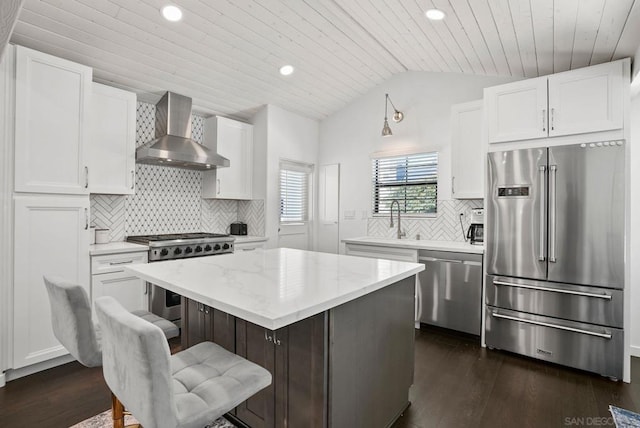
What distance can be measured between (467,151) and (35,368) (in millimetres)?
4462

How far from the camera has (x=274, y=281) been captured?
1.66 metres

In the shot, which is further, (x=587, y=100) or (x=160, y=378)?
(x=587, y=100)

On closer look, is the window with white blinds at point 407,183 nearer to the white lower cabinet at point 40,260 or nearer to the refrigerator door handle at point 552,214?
the refrigerator door handle at point 552,214

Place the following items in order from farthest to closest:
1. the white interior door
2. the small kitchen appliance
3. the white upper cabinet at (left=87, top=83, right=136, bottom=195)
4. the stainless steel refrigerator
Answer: the white interior door < the small kitchen appliance < the white upper cabinet at (left=87, top=83, right=136, bottom=195) < the stainless steel refrigerator

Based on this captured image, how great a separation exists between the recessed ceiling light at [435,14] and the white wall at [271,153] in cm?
249

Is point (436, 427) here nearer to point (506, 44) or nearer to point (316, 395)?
point (316, 395)

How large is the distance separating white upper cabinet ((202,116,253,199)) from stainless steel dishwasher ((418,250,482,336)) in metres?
2.57

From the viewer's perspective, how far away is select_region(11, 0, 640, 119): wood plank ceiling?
2457 mm

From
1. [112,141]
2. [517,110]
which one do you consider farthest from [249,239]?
[517,110]

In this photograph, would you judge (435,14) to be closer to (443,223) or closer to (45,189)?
(443,223)

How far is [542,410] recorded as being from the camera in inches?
86.0

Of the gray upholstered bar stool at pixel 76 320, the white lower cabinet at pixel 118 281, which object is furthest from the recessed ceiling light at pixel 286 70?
the gray upholstered bar stool at pixel 76 320

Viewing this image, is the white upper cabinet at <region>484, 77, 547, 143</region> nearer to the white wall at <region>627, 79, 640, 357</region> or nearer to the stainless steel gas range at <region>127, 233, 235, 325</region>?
the white wall at <region>627, 79, 640, 357</region>

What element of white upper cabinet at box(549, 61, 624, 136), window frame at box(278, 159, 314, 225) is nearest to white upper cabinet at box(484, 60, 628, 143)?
white upper cabinet at box(549, 61, 624, 136)
